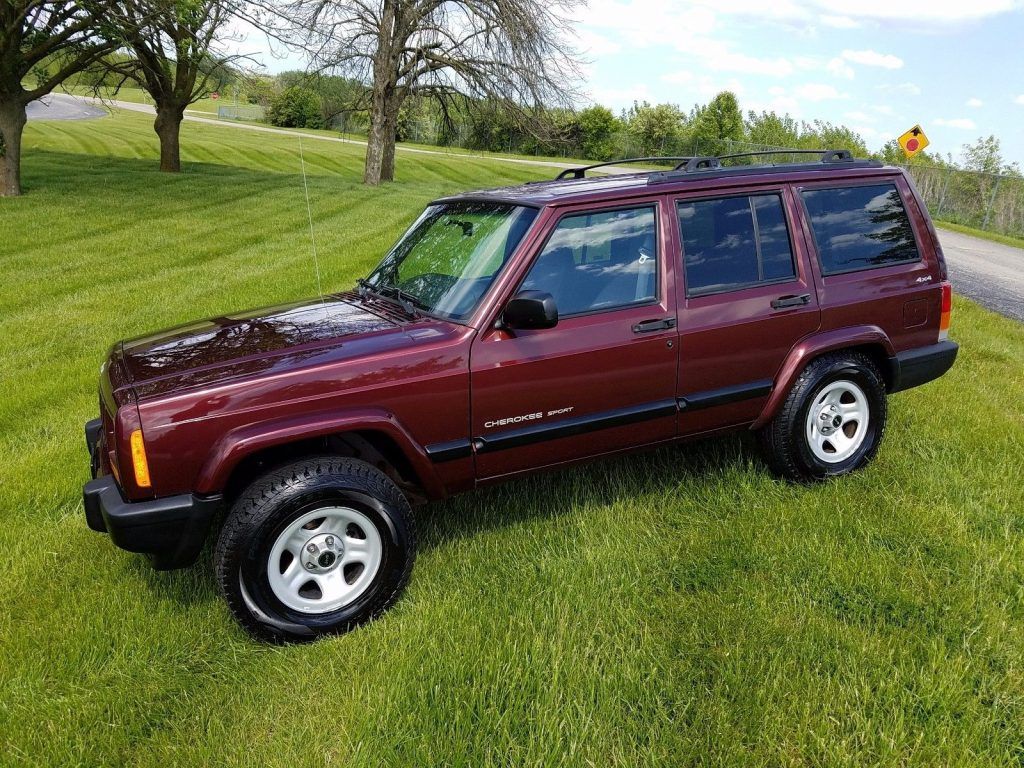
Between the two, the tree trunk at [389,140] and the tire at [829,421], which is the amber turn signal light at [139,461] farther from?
the tree trunk at [389,140]

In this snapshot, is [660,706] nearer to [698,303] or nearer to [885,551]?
[885,551]

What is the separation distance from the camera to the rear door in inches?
159

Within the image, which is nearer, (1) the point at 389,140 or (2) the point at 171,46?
(2) the point at 171,46

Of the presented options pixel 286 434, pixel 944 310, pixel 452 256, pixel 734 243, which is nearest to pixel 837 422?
pixel 944 310

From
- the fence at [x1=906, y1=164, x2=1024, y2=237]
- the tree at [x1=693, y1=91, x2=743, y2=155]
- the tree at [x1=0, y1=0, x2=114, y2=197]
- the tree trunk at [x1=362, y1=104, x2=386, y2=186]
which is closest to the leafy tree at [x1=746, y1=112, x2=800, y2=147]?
the tree at [x1=693, y1=91, x2=743, y2=155]

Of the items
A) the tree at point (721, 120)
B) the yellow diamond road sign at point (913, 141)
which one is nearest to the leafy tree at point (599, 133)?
the tree at point (721, 120)

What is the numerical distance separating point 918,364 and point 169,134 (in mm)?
23709

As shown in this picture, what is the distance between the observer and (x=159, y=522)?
3062 mm

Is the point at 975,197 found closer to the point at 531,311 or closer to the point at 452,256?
the point at 452,256

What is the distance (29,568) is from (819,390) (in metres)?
4.34

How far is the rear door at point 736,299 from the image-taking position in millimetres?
4035

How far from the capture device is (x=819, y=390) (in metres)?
4.45

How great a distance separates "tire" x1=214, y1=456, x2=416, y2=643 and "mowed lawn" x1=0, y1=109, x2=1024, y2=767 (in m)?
0.12

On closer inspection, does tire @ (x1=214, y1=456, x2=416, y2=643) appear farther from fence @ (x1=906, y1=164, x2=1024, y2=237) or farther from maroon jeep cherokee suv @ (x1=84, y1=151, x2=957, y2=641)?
fence @ (x1=906, y1=164, x2=1024, y2=237)
